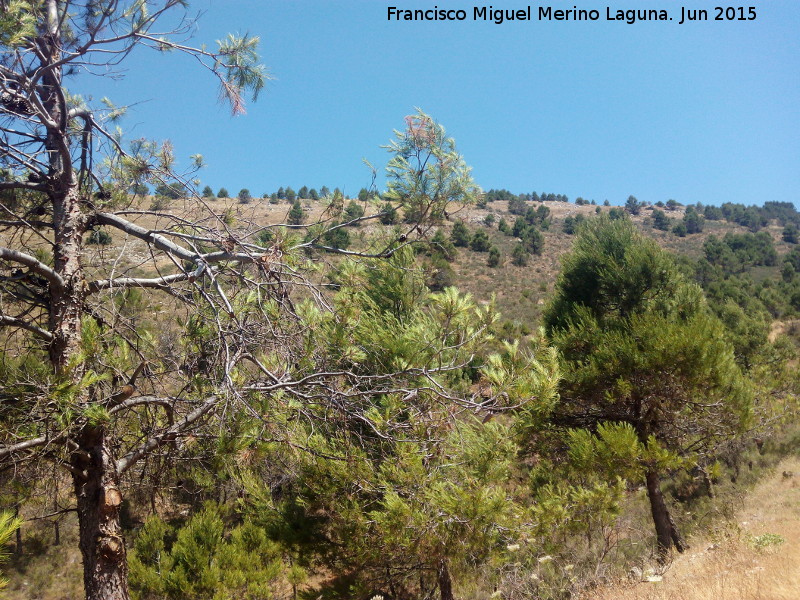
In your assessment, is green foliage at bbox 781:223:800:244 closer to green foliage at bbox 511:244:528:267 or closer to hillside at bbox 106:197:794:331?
hillside at bbox 106:197:794:331

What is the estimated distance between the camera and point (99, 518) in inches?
114

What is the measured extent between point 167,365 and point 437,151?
98.0 inches

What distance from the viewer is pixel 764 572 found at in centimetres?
400

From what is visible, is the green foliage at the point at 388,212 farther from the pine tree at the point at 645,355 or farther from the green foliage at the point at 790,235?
the green foliage at the point at 790,235

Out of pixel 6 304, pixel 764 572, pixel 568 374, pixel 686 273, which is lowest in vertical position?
pixel 764 572

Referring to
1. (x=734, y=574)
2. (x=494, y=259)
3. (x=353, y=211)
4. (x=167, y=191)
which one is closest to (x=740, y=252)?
(x=494, y=259)

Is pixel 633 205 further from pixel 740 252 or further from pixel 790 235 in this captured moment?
pixel 740 252

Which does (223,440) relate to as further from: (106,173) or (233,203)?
(106,173)

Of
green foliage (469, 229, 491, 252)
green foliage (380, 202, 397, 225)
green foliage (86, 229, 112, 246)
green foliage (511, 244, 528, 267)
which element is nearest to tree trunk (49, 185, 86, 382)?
green foliage (86, 229, 112, 246)

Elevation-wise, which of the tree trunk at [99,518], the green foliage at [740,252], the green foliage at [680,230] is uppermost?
the green foliage at [680,230]

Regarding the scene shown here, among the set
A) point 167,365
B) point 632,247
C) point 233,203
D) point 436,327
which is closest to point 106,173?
point 233,203

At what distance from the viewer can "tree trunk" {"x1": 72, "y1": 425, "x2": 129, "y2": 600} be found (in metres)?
2.86

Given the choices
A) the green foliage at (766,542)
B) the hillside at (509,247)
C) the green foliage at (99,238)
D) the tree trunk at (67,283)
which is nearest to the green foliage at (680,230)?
the hillside at (509,247)

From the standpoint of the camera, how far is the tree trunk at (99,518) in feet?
9.37
